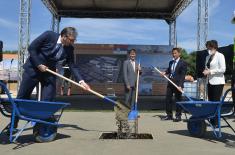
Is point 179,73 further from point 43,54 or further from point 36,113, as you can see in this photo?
point 36,113

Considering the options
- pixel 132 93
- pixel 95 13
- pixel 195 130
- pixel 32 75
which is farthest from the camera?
pixel 95 13

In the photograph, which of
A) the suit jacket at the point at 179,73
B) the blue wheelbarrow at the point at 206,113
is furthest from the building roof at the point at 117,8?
the blue wheelbarrow at the point at 206,113

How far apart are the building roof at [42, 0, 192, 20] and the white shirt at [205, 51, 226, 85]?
16063mm

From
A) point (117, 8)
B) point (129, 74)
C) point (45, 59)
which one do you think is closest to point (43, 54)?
point (45, 59)

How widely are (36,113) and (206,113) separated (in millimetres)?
2781

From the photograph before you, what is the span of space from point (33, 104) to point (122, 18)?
23.2 m

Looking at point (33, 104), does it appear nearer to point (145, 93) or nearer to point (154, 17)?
point (145, 93)

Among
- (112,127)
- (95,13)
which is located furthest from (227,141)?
(95,13)

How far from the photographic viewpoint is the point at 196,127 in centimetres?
804

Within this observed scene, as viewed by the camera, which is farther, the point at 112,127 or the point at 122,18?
the point at 122,18

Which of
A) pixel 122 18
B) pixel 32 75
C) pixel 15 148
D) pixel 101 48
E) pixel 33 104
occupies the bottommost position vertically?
pixel 15 148

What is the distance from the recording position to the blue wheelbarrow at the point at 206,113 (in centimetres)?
724

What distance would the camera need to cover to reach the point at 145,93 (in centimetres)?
2720

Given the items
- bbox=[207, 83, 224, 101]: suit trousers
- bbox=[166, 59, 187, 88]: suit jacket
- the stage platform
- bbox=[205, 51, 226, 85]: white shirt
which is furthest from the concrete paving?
the stage platform
